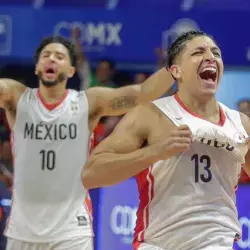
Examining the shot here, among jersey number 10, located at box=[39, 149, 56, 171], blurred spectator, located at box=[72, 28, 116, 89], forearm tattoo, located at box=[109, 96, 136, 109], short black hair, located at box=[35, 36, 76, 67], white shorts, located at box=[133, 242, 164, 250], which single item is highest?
blurred spectator, located at box=[72, 28, 116, 89]

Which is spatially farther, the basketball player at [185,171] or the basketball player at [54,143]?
the basketball player at [54,143]

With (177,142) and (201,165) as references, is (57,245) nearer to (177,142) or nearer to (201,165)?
(201,165)

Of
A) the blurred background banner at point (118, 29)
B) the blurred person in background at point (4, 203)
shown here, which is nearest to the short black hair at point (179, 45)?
the blurred person in background at point (4, 203)

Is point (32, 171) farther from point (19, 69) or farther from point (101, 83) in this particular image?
point (19, 69)

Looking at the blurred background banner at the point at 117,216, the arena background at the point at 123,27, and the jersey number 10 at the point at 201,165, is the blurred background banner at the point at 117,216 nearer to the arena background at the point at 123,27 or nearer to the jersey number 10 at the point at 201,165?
the arena background at the point at 123,27

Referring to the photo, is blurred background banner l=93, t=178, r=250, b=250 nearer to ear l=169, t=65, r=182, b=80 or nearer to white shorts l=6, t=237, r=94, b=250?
white shorts l=6, t=237, r=94, b=250

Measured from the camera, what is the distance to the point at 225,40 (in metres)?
9.84

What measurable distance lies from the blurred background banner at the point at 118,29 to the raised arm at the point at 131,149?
6083 mm

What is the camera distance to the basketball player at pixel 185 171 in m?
3.67

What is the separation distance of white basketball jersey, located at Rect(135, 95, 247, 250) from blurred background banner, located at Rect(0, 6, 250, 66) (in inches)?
240

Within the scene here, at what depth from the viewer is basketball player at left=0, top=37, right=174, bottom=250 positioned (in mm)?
5410

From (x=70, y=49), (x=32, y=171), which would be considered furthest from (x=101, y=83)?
(x=32, y=171)

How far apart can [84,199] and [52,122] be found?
63 cm

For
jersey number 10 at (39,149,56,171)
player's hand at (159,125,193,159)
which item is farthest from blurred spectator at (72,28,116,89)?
player's hand at (159,125,193,159)
